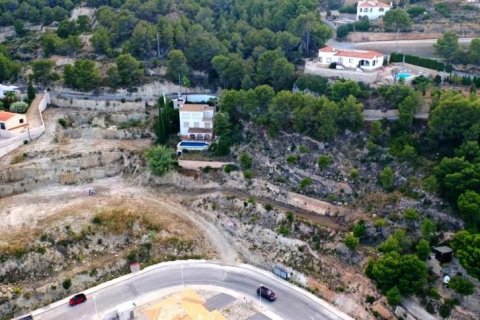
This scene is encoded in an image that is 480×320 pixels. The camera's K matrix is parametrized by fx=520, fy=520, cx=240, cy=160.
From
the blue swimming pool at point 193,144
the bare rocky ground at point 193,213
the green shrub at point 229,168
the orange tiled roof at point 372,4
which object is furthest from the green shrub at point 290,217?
the orange tiled roof at point 372,4

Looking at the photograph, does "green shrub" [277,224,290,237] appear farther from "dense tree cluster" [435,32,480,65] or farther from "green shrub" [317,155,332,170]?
"dense tree cluster" [435,32,480,65]

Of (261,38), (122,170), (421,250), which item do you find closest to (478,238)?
(421,250)

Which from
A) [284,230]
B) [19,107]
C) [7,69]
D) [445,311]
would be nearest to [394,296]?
[445,311]

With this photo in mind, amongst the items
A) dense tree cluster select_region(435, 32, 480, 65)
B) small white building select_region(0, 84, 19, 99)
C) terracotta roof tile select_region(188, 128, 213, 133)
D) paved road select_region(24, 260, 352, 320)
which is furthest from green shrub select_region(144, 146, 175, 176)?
dense tree cluster select_region(435, 32, 480, 65)

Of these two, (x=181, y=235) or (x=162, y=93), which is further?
(x=162, y=93)

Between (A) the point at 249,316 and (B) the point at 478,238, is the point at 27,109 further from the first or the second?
(B) the point at 478,238

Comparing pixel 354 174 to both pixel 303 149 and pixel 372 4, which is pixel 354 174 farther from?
pixel 372 4
